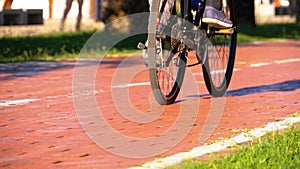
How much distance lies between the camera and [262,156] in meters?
5.91

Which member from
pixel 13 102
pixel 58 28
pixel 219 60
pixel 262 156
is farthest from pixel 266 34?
Answer: pixel 262 156

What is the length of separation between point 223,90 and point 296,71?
3.62m

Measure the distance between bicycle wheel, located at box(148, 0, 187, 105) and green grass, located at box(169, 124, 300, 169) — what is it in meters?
1.85

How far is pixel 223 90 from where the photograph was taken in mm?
9406

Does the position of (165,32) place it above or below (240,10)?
above

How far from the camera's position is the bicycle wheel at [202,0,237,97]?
903 centimetres

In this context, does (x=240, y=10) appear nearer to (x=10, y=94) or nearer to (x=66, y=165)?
(x=10, y=94)

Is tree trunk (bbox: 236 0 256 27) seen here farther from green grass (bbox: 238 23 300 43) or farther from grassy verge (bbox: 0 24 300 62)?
grassy verge (bbox: 0 24 300 62)

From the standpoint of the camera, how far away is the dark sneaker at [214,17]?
866 cm

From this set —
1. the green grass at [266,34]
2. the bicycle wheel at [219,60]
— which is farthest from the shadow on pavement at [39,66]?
the green grass at [266,34]

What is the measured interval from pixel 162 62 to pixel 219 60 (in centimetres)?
138

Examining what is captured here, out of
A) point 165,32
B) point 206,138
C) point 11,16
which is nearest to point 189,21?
point 165,32

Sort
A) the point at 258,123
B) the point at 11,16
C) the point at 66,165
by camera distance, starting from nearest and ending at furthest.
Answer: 1. the point at 66,165
2. the point at 258,123
3. the point at 11,16

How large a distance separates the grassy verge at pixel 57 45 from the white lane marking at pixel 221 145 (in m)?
7.66
